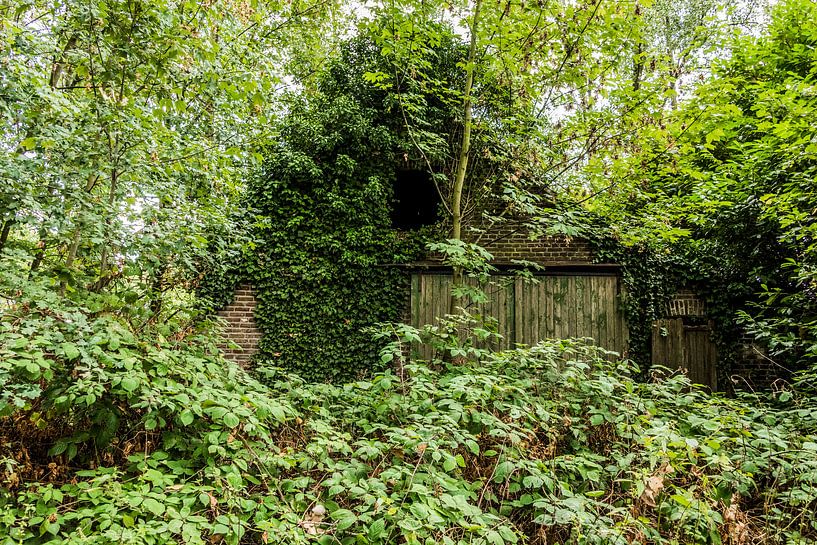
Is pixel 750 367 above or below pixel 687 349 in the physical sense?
below

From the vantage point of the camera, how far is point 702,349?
7.27 meters

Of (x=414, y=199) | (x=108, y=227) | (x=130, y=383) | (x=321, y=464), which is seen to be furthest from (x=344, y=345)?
(x=130, y=383)

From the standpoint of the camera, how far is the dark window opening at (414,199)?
8.59m

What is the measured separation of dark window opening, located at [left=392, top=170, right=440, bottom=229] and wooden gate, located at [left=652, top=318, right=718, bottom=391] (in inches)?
176

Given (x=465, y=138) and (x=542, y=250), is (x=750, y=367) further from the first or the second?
(x=465, y=138)

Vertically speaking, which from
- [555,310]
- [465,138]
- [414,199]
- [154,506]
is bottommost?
[154,506]

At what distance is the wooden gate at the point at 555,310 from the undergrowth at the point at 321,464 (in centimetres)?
→ 370

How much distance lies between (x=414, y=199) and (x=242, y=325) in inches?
173

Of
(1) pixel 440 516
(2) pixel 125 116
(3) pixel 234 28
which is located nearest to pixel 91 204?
(2) pixel 125 116

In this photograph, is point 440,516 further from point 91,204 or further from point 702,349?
point 702,349

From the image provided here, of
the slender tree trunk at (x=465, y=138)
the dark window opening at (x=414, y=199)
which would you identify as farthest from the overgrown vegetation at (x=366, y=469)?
the dark window opening at (x=414, y=199)

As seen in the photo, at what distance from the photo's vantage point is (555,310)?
7219mm

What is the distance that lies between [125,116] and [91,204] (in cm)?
78

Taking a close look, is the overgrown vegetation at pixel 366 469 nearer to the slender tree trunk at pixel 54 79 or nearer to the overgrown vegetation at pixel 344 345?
the overgrown vegetation at pixel 344 345
